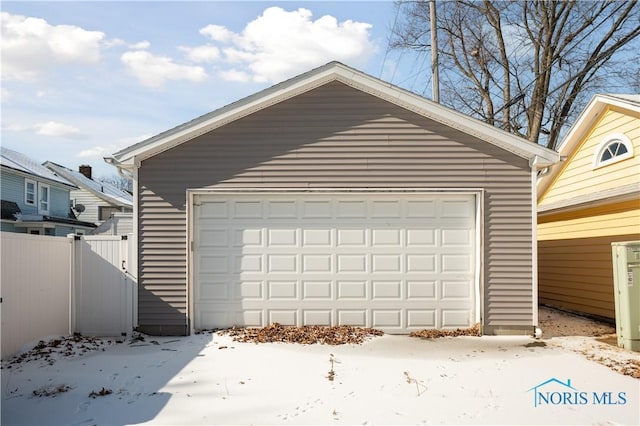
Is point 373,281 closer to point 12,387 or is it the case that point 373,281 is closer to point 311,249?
point 311,249

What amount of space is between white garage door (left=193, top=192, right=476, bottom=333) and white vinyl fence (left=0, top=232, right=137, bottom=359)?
117cm

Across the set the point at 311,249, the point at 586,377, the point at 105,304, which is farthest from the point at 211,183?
the point at 586,377

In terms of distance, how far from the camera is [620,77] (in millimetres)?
17203

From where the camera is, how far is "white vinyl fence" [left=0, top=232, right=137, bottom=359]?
270 inches

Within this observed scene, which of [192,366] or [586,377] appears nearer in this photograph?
[586,377]

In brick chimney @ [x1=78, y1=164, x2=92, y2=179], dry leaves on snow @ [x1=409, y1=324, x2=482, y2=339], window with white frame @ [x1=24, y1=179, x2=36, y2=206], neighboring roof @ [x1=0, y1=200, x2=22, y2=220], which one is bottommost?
dry leaves on snow @ [x1=409, y1=324, x2=482, y2=339]

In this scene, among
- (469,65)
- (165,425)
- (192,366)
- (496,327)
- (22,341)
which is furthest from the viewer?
(469,65)

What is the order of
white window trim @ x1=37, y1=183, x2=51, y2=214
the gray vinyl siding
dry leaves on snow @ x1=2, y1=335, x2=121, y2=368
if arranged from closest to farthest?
dry leaves on snow @ x1=2, y1=335, x2=121, y2=368
the gray vinyl siding
white window trim @ x1=37, y1=183, x2=51, y2=214

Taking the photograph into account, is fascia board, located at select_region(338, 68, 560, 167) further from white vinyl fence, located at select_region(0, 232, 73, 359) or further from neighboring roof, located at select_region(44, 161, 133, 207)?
neighboring roof, located at select_region(44, 161, 133, 207)

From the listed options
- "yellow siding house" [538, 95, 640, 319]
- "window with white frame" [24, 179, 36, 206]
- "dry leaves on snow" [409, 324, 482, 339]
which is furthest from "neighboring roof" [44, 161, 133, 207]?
"dry leaves on snow" [409, 324, 482, 339]

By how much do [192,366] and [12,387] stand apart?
1911 mm

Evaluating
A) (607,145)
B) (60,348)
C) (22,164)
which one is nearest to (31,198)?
(22,164)

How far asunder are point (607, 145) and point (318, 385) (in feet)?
27.9

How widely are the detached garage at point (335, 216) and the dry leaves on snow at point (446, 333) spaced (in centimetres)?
12
